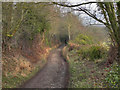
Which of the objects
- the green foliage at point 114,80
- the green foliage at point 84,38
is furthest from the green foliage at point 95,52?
the green foliage at point 114,80

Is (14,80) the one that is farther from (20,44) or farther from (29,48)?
(29,48)

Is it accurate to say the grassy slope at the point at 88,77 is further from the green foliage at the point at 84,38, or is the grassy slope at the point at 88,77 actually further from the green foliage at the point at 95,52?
the green foliage at the point at 84,38

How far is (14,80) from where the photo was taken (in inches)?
327

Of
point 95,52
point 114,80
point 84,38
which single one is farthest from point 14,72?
point 114,80

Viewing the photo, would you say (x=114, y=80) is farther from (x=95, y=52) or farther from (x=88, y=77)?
(x=95, y=52)

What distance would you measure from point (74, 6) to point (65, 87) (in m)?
5.66

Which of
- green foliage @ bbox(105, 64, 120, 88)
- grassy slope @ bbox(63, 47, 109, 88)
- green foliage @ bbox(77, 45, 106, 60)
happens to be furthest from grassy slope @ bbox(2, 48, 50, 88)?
green foliage @ bbox(105, 64, 120, 88)

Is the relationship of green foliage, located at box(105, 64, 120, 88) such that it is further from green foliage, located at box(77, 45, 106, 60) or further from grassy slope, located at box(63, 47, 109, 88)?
green foliage, located at box(77, 45, 106, 60)

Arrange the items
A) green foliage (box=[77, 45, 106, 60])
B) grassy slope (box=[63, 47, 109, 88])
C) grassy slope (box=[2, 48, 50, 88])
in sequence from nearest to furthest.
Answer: grassy slope (box=[63, 47, 109, 88]), grassy slope (box=[2, 48, 50, 88]), green foliage (box=[77, 45, 106, 60])

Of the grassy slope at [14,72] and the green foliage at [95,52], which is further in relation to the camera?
the green foliage at [95,52]

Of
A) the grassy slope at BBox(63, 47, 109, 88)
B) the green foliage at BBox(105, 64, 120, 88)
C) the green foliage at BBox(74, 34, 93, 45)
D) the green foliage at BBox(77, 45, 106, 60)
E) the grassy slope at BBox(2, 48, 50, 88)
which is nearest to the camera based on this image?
the green foliage at BBox(105, 64, 120, 88)

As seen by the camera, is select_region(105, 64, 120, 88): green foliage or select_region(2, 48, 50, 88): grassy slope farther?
select_region(2, 48, 50, 88): grassy slope

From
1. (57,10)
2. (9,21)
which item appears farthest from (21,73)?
(57,10)

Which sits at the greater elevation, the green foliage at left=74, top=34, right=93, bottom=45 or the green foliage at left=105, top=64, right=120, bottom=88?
the green foliage at left=74, top=34, right=93, bottom=45
